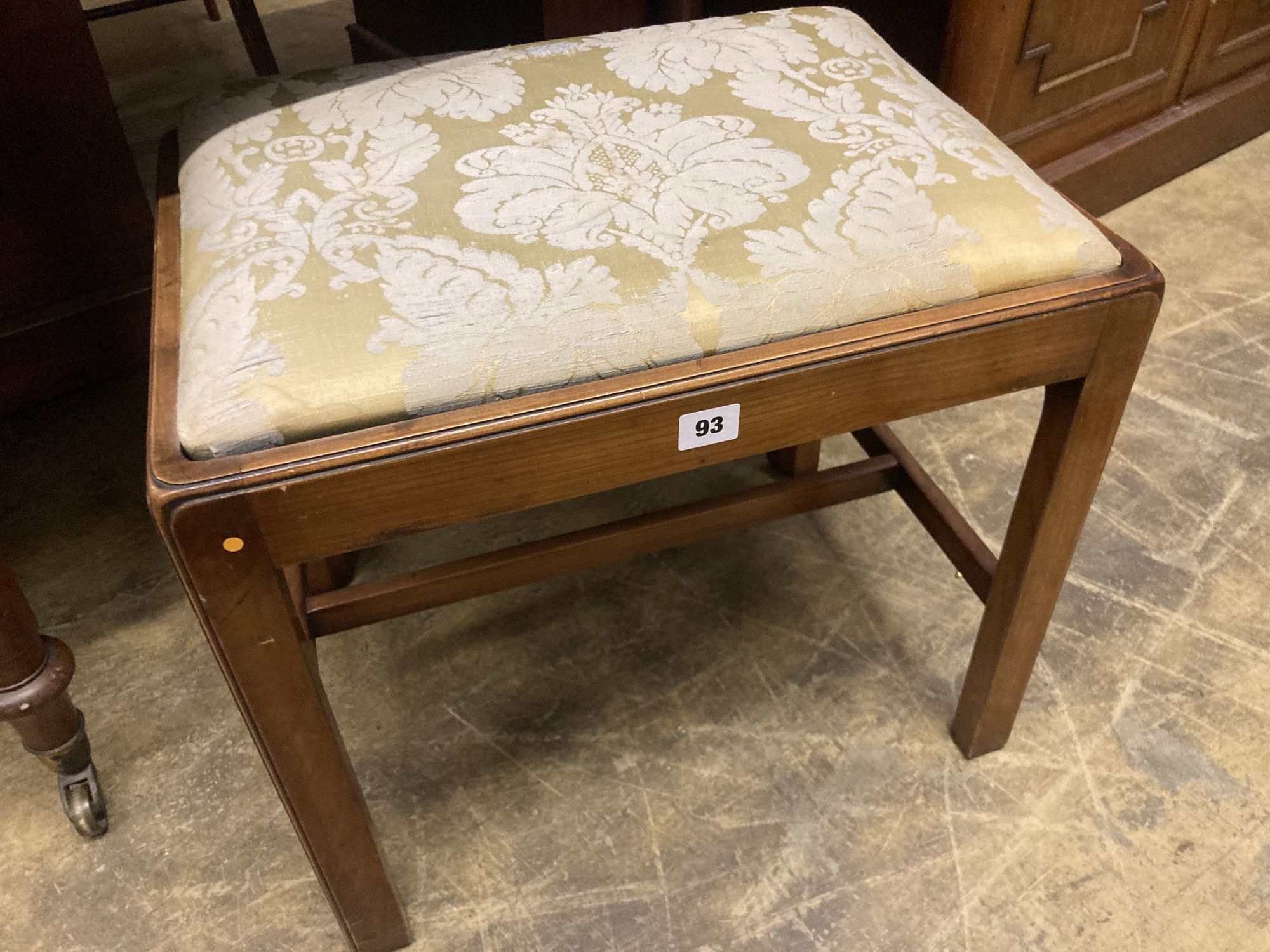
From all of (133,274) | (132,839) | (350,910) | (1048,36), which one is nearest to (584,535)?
(350,910)

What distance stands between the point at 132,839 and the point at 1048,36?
1405 millimetres

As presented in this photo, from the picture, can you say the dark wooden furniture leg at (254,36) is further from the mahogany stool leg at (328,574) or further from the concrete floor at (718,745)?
the mahogany stool leg at (328,574)

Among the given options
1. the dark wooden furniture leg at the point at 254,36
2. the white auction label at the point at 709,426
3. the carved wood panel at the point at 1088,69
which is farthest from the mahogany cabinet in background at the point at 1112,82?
the dark wooden furniture leg at the point at 254,36

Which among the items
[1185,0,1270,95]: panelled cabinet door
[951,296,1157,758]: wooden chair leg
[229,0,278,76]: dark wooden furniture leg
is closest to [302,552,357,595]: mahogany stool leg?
[951,296,1157,758]: wooden chair leg

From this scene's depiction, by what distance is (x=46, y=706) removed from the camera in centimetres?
83

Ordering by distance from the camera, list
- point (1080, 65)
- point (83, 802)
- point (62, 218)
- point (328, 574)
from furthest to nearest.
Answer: point (1080, 65), point (62, 218), point (328, 574), point (83, 802)

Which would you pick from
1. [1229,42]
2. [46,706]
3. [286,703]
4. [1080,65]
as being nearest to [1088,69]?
[1080,65]

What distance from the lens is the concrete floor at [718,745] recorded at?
2.74 ft

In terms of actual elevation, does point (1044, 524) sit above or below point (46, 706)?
above

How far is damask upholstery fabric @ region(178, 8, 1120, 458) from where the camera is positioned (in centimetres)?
55

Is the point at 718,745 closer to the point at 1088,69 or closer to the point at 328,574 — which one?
the point at 328,574

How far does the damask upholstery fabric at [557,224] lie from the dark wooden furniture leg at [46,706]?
0.33m

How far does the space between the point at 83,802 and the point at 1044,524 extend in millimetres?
830

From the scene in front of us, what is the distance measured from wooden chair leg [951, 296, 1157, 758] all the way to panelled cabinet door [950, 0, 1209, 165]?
0.72 metres
